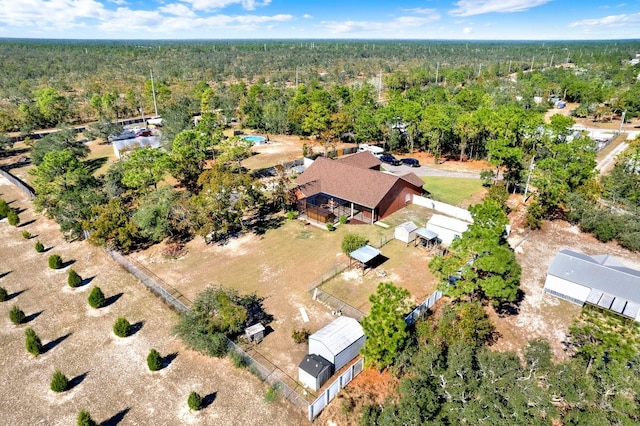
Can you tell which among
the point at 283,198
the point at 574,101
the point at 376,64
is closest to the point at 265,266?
the point at 283,198

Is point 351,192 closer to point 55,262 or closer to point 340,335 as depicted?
point 340,335

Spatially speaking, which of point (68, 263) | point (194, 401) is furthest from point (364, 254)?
point (68, 263)

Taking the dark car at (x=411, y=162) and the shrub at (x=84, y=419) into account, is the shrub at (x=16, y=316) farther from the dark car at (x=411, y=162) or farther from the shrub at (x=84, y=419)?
the dark car at (x=411, y=162)

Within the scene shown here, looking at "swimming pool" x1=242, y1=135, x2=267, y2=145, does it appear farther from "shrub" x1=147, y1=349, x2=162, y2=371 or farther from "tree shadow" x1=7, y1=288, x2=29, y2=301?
"shrub" x1=147, y1=349, x2=162, y2=371

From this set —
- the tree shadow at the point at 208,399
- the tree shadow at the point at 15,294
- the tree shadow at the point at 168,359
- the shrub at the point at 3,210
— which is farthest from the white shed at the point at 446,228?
the shrub at the point at 3,210

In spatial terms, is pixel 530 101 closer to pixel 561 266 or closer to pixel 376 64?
pixel 561 266

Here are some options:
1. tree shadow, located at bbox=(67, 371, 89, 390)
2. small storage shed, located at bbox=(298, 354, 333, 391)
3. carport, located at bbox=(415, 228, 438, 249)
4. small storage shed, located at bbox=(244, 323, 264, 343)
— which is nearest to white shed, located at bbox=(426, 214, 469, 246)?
carport, located at bbox=(415, 228, 438, 249)
